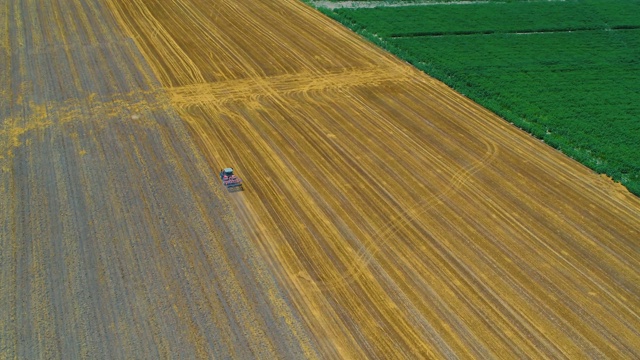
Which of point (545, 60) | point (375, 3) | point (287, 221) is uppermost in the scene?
point (545, 60)

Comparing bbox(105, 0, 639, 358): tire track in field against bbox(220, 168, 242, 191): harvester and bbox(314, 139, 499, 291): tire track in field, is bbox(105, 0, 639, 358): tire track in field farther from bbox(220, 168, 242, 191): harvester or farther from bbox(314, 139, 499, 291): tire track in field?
bbox(220, 168, 242, 191): harvester

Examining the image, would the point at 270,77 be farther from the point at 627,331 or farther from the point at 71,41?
the point at 627,331

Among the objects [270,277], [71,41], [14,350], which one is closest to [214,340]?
[270,277]

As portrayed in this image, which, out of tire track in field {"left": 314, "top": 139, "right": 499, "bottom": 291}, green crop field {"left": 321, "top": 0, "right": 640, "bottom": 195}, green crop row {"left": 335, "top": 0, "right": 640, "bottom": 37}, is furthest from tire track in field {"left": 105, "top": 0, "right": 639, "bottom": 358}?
green crop row {"left": 335, "top": 0, "right": 640, "bottom": 37}

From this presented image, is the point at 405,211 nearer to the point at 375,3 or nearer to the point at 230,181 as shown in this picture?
the point at 230,181

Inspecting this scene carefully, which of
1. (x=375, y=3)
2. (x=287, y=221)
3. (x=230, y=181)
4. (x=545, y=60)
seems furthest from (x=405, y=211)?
(x=375, y=3)

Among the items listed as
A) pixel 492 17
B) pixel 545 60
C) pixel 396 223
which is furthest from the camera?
pixel 492 17
